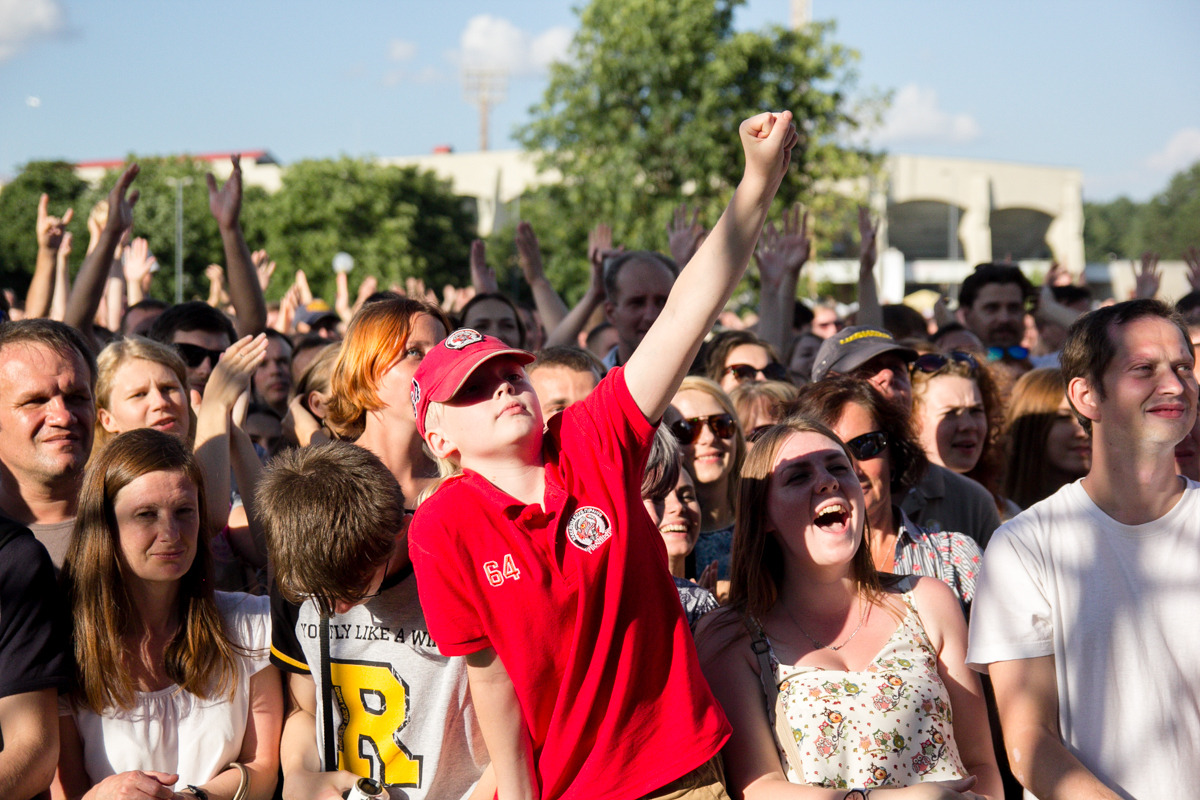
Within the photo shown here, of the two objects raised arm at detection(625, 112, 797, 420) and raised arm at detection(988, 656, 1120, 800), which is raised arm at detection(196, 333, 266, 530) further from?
raised arm at detection(988, 656, 1120, 800)

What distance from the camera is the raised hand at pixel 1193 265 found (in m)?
7.84

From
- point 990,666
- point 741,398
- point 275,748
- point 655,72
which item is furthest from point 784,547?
point 655,72

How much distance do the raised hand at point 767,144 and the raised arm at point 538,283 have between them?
4.80 meters

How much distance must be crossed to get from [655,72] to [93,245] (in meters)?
24.4

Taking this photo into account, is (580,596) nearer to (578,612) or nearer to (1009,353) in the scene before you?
(578,612)

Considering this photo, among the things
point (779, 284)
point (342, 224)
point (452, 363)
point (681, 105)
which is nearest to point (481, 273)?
point (779, 284)

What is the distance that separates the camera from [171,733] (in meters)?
2.91

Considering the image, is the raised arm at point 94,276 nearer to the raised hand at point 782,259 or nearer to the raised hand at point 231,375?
the raised hand at point 231,375

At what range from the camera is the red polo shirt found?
2.19m

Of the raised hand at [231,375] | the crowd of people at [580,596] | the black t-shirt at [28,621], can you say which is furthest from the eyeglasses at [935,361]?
the black t-shirt at [28,621]

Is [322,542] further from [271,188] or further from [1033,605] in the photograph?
[271,188]

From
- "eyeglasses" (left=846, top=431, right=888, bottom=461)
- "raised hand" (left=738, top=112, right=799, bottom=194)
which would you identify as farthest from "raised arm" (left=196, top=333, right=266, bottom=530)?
"raised hand" (left=738, top=112, right=799, bottom=194)

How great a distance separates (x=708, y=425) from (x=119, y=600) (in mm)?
2281

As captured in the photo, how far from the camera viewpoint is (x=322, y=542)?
2.55 m
